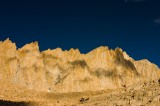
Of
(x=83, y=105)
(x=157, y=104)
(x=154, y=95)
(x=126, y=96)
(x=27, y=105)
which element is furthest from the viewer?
(x=27, y=105)

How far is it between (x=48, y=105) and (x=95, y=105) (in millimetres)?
24574

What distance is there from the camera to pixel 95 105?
98688mm

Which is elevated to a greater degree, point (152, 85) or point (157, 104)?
point (152, 85)

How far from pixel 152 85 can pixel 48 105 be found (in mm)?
34330

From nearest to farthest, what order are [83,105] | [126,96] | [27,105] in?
[126,96], [83,105], [27,105]

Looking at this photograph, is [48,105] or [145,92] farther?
[48,105]

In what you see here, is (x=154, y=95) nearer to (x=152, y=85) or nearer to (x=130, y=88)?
(x=152, y=85)

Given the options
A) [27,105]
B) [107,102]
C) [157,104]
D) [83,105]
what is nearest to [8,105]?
[27,105]

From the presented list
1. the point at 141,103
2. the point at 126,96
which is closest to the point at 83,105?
the point at 126,96

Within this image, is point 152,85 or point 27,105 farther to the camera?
point 27,105

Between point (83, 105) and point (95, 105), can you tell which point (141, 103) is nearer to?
point (95, 105)

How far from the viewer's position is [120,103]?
9275cm

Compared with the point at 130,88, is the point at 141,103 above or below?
below

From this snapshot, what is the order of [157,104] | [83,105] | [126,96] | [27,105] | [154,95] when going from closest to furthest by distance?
[157,104], [154,95], [126,96], [83,105], [27,105]
